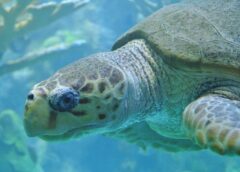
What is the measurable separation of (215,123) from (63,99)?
36.0 inches

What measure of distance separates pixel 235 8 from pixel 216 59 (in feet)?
2.26

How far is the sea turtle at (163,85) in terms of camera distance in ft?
7.07

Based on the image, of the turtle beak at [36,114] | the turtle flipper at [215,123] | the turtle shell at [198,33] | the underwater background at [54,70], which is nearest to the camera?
the turtle flipper at [215,123]

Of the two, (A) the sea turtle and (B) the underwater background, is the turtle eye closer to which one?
(A) the sea turtle

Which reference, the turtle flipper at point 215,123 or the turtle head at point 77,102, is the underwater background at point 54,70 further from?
the turtle flipper at point 215,123

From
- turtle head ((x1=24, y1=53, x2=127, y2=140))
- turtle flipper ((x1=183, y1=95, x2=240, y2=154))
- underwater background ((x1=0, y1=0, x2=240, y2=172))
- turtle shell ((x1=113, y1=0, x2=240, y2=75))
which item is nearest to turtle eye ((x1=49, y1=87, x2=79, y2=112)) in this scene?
turtle head ((x1=24, y1=53, x2=127, y2=140))

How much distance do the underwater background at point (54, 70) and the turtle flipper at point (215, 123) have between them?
16.4ft

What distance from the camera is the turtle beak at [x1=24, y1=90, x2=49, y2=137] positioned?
7.07 ft

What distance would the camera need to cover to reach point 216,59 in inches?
95.0

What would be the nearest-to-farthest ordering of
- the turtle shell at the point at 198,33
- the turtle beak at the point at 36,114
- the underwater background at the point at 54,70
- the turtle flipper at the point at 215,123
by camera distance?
the turtle flipper at the point at 215,123, the turtle beak at the point at 36,114, the turtle shell at the point at 198,33, the underwater background at the point at 54,70

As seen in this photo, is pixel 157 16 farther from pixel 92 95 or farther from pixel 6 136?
pixel 6 136

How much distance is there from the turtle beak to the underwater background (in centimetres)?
466

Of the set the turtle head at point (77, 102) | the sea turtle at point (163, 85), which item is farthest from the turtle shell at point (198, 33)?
the turtle head at point (77, 102)

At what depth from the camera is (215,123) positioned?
197cm
